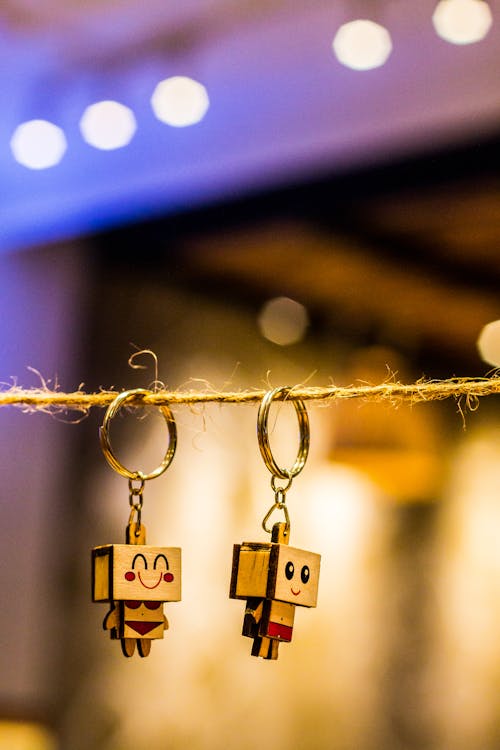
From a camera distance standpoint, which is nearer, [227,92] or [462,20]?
[462,20]

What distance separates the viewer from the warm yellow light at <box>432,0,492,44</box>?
1719 mm

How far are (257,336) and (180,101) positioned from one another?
66 centimetres

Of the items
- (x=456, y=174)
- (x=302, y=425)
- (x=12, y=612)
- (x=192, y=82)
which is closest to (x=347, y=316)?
(x=456, y=174)

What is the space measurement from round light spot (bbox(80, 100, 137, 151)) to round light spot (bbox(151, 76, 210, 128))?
0.10 meters

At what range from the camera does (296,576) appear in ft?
2.48

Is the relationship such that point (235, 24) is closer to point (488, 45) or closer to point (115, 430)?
point (488, 45)

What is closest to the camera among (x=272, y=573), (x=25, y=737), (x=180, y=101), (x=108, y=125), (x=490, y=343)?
(x=272, y=573)

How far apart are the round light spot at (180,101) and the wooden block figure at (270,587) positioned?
1643mm

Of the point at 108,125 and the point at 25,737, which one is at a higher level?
the point at 108,125

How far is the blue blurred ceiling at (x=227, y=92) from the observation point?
1871 millimetres

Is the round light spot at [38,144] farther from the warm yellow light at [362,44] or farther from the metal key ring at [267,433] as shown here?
the metal key ring at [267,433]

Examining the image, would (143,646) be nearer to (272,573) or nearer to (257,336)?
(272,573)

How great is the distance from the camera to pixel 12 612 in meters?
2.64

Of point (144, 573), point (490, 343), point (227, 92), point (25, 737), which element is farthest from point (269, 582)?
point (25, 737)
